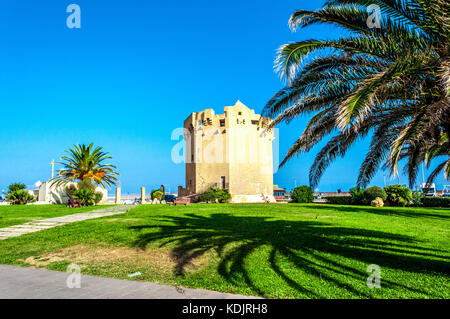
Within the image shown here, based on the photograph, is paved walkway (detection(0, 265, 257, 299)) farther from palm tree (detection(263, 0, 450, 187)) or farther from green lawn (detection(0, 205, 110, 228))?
green lawn (detection(0, 205, 110, 228))

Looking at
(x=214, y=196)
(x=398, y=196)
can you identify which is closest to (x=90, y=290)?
(x=398, y=196)

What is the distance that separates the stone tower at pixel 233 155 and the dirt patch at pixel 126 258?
22.8m

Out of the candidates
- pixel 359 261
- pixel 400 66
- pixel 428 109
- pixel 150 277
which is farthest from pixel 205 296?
pixel 428 109

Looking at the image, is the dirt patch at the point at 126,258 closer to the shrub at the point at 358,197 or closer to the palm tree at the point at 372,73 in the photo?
the palm tree at the point at 372,73

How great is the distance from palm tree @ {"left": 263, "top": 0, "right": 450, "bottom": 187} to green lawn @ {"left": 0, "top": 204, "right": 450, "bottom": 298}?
1843 millimetres

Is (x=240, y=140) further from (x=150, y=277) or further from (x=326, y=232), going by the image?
(x=150, y=277)

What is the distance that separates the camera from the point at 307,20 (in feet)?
18.2

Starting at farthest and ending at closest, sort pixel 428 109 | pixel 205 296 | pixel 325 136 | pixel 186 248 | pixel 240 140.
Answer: pixel 240 140, pixel 325 136, pixel 186 248, pixel 428 109, pixel 205 296

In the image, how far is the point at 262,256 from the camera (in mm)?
5047

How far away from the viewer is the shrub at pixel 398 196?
1889 cm

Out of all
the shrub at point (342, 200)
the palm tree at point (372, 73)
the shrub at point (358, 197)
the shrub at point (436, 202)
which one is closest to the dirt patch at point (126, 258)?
the palm tree at point (372, 73)

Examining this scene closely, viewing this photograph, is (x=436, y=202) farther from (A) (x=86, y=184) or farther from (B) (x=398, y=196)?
(A) (x=86, y=184)

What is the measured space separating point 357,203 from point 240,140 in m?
12.9

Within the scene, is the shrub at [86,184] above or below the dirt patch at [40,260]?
above
